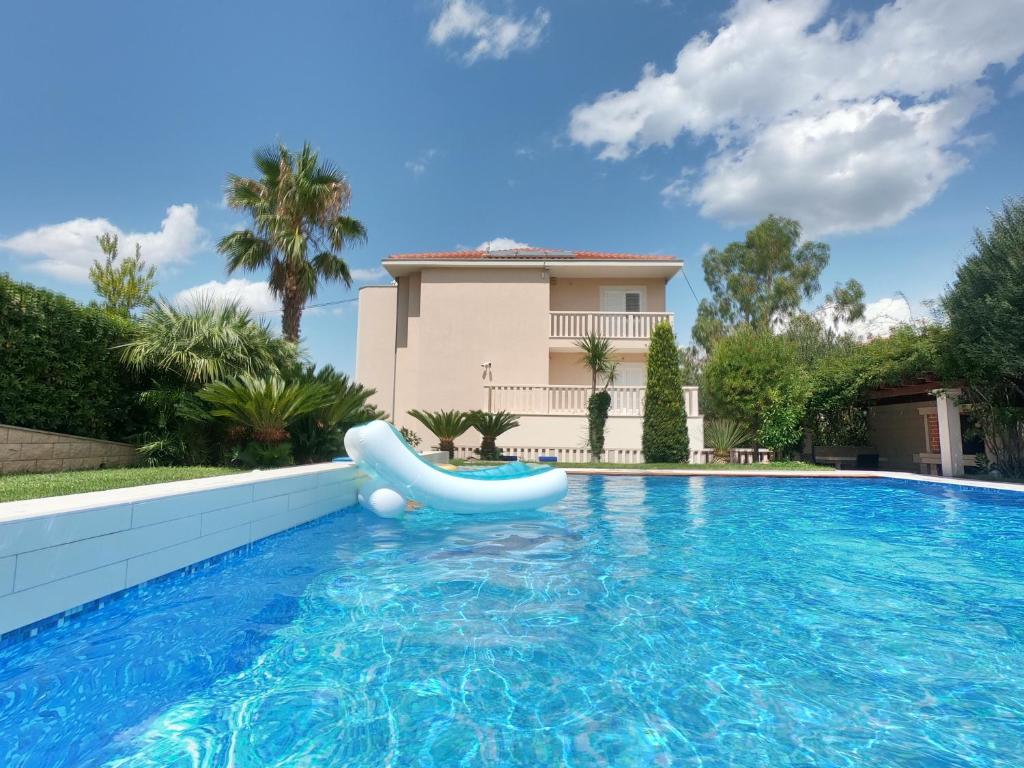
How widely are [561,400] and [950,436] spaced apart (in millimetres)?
10743

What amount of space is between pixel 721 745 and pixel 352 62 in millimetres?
16344

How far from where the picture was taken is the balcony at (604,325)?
19.2 meters

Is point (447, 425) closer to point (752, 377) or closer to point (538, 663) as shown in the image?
point (752, 377)

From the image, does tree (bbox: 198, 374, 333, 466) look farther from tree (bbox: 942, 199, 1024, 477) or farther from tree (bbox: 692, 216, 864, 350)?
tree (bbox: 692, 216, 864, 350)

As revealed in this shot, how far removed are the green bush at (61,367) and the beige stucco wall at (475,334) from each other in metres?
11.0

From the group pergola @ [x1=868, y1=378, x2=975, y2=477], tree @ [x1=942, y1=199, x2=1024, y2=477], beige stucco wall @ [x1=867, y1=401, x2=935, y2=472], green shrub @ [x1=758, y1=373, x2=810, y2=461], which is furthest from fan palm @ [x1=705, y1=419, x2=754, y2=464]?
tree @ [x1=942, y1=199, x2=1024, y2=477]

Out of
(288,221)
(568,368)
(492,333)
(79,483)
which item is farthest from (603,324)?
(79,483)

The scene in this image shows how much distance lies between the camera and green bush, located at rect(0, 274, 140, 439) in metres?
7.12

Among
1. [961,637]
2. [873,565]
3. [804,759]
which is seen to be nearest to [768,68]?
[873,565]

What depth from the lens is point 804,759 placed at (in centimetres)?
202

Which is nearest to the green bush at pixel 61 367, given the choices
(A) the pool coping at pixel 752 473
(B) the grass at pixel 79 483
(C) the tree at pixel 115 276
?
(B) the grass at pixel 79 483

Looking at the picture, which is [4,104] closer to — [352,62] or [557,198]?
[352,62]

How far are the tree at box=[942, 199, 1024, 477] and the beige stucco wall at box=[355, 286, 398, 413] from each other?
17755 mm

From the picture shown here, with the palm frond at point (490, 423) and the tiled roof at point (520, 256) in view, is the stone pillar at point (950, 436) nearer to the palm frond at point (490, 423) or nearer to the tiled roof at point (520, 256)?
the tiled roof at point (520, 256)
